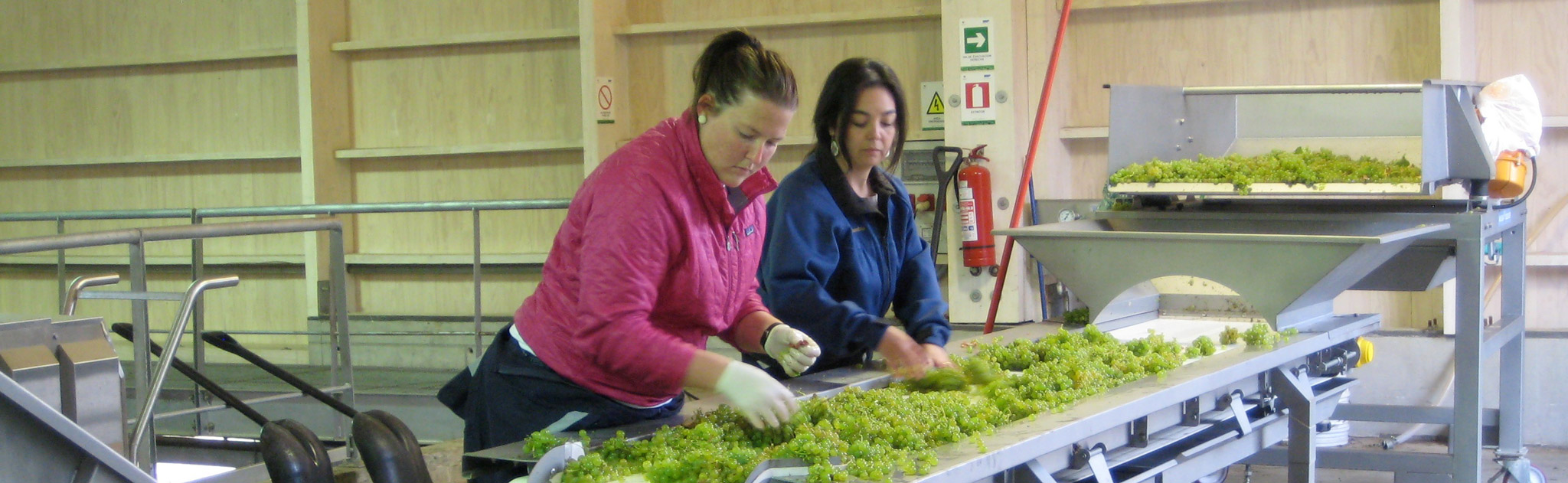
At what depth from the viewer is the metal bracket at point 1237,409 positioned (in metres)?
2.51

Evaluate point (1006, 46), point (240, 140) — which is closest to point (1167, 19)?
point (1006, 46)

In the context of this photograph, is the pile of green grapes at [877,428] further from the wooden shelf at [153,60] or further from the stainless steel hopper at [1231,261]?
the wooden shelf at [153,60]

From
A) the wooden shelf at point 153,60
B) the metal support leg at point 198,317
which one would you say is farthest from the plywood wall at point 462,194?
the metal support leg at point 198,317

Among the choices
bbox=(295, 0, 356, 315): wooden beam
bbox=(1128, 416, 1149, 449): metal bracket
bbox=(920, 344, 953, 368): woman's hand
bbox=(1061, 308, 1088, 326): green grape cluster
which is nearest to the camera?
bbox=(1128, 416, 1149, 449): metal bracket

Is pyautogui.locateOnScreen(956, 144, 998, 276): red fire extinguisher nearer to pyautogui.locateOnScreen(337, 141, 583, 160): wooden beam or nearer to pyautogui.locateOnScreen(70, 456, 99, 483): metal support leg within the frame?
pyautogui.locateOnScreen(337, 141, 583, 160): wooden beam

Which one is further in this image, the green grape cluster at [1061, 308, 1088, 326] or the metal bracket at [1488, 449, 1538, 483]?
the metal bracket at [1488, 449, 1538, 483]

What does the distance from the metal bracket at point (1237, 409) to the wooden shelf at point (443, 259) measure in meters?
4.45

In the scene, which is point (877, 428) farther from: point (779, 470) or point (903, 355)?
point (903, 355)

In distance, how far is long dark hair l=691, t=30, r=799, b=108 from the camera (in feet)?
5.77

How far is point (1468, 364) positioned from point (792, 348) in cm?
226

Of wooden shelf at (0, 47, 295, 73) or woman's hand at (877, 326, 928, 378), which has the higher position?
wooden shelf at (0, 47, 295, 73)

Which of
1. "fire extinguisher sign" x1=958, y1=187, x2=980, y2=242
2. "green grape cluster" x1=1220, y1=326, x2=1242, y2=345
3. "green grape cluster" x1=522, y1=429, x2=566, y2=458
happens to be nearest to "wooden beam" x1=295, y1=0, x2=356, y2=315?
"fire extinguisher sign" x1=958, y1=187, x2=980, y2=242

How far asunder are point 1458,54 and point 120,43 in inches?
279

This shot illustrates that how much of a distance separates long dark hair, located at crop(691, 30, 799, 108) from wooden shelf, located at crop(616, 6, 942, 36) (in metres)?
3.78
